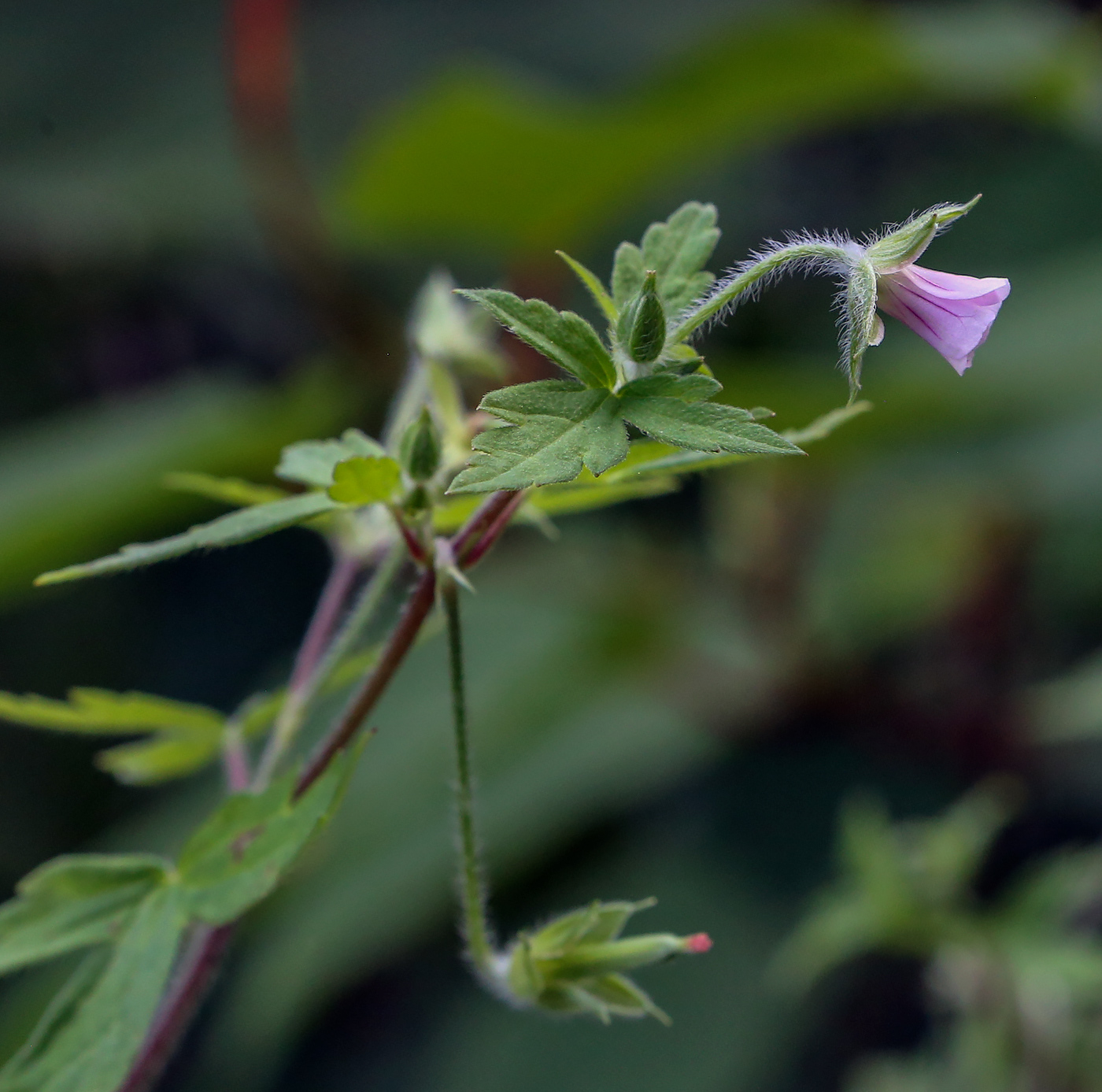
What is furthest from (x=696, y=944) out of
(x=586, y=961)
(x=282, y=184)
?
(x=282, y=184)

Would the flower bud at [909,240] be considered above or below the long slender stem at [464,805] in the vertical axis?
above

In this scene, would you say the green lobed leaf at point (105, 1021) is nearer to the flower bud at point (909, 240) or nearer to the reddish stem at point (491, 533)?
the reddish stem at point (491, 533)

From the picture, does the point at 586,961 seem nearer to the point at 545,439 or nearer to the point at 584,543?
the point at 545,439

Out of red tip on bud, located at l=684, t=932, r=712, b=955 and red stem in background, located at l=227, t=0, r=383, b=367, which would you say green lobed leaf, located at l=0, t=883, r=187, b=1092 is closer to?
red tip on bud, located at l=684, t=932, r=712, b=955

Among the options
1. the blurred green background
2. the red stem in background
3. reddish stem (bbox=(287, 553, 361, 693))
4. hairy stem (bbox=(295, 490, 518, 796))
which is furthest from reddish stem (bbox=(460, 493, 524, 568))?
the red stem in background

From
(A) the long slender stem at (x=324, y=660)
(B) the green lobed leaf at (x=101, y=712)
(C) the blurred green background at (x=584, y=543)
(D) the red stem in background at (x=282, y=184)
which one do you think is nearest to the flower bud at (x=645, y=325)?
(A) the long slender stem at (x=324, y=660)

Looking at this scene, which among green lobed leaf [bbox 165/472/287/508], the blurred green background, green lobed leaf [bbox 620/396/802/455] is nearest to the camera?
green lobed leaf [bbox 620/396/802/455]
